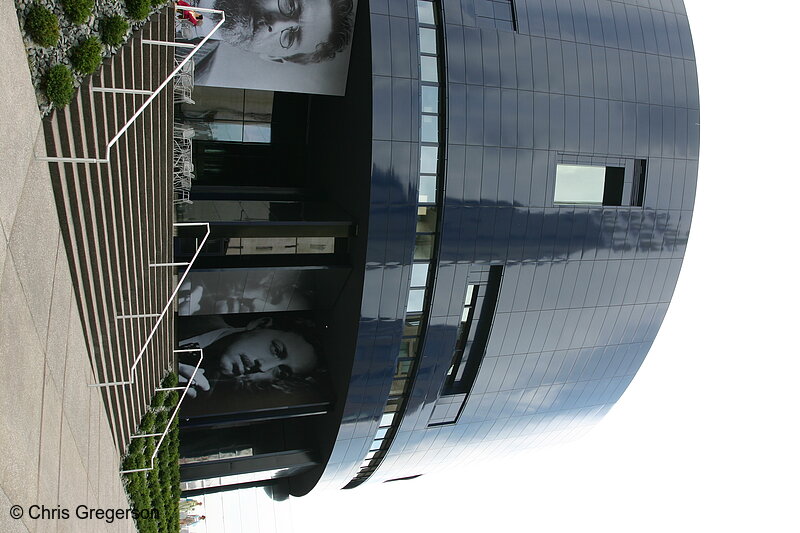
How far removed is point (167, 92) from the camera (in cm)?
1472

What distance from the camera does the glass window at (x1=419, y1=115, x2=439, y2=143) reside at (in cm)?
1752

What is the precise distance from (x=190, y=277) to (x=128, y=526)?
24.3 ft

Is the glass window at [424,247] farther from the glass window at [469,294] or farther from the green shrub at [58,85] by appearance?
the green shrub at [58,85]

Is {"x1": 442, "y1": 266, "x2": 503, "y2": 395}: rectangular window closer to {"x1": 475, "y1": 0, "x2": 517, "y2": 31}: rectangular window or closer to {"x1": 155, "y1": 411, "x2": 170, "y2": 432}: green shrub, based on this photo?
{"x1": 475, "y1": 0, "x2": 517, "y2": 31}: rectangular window

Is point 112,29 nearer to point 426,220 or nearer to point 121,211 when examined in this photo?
point 121,211

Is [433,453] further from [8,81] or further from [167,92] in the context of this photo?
[8,81]

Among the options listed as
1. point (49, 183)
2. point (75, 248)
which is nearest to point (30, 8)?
point (49, 183)

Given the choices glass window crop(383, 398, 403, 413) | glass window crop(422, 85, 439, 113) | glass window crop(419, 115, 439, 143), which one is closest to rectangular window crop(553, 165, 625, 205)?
glass window crop(419, 115, 439, 143)

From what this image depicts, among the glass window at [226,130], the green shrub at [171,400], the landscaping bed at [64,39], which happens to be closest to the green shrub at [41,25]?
the landscaping bed at [64,39]

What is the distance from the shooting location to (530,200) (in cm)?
1867

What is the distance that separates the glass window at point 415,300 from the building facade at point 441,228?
68 mm

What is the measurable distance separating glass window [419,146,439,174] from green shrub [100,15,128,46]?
8.67 meters

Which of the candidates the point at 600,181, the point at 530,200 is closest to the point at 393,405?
the point at 530,200

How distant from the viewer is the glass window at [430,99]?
17594 millimetres
